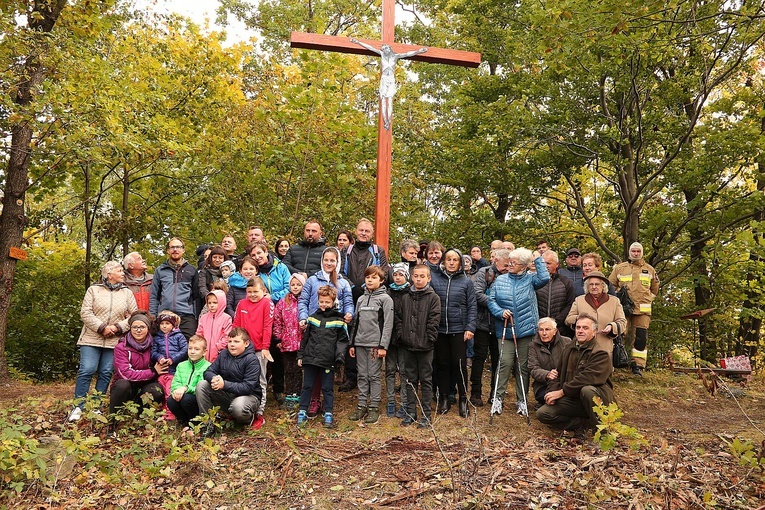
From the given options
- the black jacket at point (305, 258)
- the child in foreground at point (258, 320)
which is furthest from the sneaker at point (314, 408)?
the black jacket at point (305, 258)

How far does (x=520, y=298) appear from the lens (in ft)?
20.8

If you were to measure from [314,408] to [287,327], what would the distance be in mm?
923

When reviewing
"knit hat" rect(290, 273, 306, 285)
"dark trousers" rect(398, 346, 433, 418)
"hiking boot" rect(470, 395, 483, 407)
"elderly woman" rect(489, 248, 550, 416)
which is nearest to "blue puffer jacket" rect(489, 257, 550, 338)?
"elderly woman" rect(489, 248, 550, 416)

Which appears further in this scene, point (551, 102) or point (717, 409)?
Answer: point (551, 102)

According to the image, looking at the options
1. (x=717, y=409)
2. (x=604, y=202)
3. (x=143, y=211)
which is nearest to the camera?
(x=717, y=409)

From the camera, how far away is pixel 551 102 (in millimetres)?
10188

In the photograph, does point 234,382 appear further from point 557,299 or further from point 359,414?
point 557,299

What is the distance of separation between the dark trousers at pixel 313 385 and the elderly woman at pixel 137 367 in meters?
1.44

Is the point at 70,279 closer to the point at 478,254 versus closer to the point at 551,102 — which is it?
the point at 478,254

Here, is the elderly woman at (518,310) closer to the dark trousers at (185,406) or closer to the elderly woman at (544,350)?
the elderly woman at (544,350)

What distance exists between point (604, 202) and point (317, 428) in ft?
30.8

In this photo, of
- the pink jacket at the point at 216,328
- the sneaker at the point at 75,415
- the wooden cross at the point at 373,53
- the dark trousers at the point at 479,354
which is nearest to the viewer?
the sneaker at the point at 75,415

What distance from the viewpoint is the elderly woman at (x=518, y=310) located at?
6285mm

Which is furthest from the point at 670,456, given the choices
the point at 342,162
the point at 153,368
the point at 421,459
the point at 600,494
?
the point at 342,162
